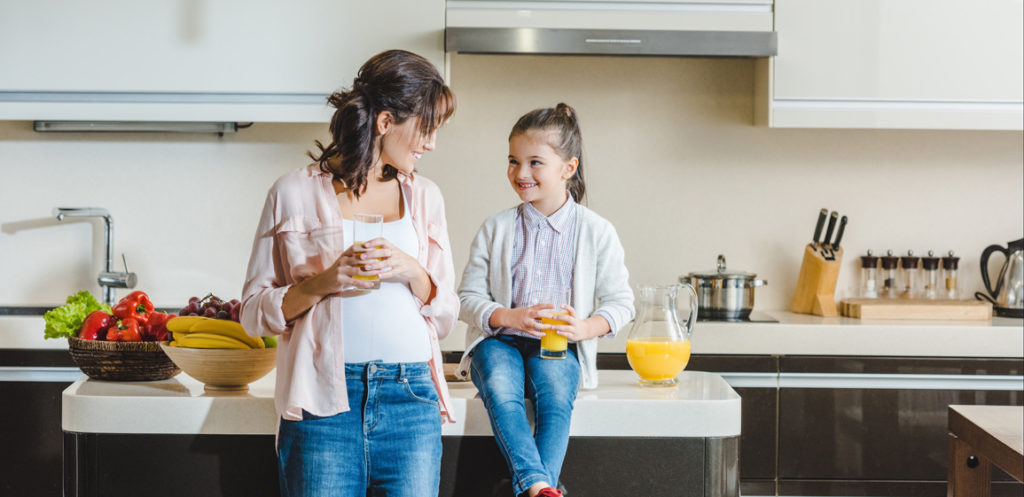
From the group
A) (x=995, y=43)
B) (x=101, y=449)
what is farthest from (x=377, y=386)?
(x=995, y=43)

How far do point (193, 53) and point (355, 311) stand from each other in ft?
5.66

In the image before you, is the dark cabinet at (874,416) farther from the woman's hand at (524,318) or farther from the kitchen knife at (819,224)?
the woman's hand at (524,318)

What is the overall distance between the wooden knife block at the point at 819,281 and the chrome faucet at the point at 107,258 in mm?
2160

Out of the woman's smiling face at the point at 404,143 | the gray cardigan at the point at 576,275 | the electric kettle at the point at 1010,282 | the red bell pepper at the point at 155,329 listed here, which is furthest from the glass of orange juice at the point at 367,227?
the electric kettle at the point at 1010,282

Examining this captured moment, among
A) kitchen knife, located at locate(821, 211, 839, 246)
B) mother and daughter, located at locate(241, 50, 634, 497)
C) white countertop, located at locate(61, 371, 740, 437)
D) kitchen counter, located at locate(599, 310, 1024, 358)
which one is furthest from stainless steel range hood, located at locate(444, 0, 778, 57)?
white countertop, located at locate(61, 371, 740, 437)

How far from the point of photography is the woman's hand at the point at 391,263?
50.8 inches

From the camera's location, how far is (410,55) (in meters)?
1.42

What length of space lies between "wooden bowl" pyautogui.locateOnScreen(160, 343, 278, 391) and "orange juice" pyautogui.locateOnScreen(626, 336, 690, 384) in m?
Result: 0.63

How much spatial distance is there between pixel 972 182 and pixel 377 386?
2.60m

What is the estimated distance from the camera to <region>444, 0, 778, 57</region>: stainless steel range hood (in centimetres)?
278

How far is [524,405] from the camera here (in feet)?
5.22

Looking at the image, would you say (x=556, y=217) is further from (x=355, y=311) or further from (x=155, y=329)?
(x=155, y=329)

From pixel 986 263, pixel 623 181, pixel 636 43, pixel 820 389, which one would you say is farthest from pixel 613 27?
pixel 986 263

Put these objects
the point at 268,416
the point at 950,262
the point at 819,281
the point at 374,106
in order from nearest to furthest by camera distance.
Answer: the point at 374,106, the point at 268,416, the point at 819,281, the point at 950,262
